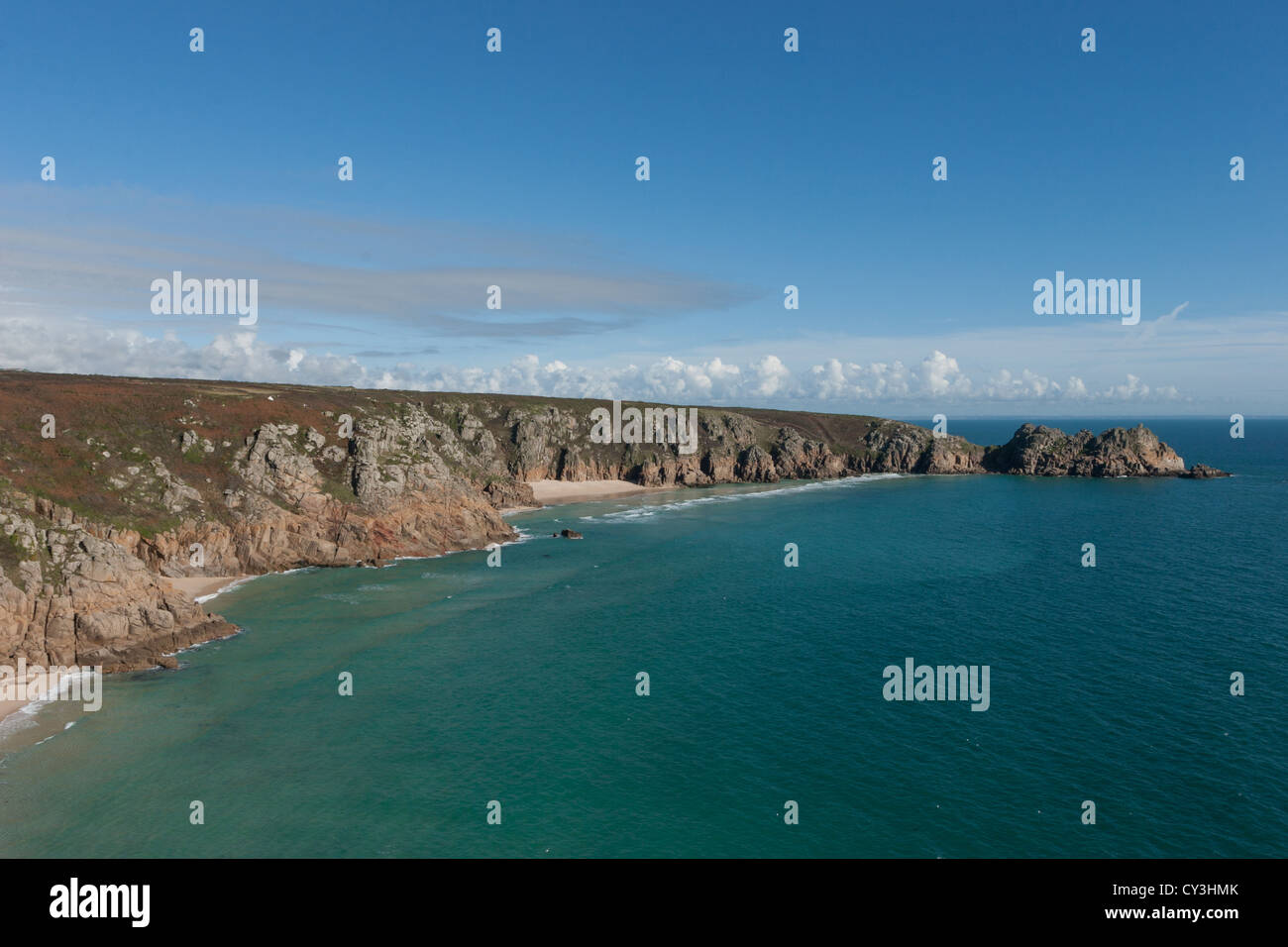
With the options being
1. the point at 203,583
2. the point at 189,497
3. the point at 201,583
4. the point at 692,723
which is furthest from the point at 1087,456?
the point at 189,497

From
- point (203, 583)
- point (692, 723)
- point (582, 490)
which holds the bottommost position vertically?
point (692, 723)

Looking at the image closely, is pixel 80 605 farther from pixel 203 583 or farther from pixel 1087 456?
pixel 1087 456

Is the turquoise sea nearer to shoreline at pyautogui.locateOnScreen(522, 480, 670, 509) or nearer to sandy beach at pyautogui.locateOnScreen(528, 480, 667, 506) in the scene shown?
shoreline at pyautogui.locateOnScreen(522, 480, 670, 509)

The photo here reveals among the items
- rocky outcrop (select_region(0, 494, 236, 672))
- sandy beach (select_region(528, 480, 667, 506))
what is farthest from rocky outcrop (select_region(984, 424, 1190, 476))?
rocky outcrop (select_region(0, 494, 236, 672))

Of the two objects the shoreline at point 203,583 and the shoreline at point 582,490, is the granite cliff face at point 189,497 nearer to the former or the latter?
the shoreline at point 203,583

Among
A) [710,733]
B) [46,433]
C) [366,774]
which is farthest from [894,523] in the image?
[46,433]

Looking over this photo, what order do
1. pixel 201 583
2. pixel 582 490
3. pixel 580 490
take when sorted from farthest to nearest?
pixel 582 490
pixel 580 490
pixel 201 583
